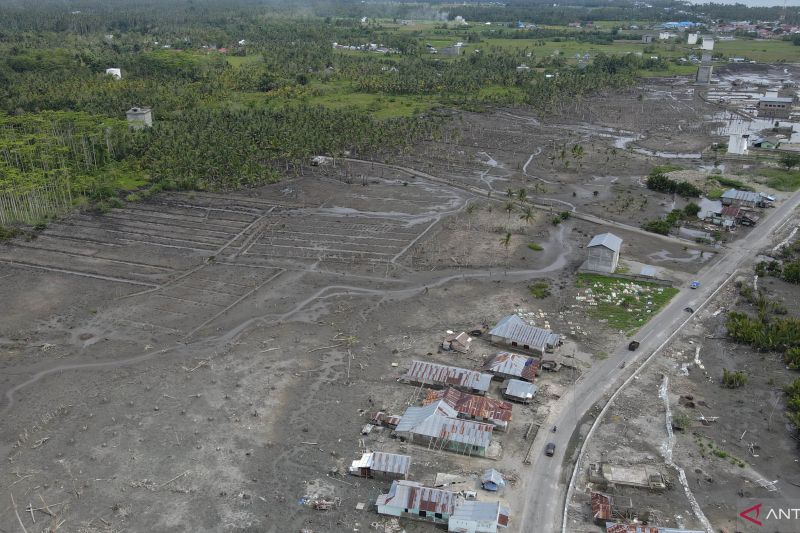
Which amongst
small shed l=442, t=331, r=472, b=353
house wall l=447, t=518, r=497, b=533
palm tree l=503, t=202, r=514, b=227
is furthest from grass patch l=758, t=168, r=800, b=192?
house wall l=447, t=518, r=497, b=533

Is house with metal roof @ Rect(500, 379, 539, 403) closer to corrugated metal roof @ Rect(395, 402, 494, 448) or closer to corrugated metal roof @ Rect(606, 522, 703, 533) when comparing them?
corrugated metal roof @ Rect(395, 402, 494, 448)

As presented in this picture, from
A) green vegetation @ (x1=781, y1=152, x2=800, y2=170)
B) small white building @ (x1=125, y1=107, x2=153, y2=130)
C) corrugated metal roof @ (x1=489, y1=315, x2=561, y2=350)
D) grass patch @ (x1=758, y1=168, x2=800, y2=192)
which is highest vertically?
small white building @ (x1=125, y1=107, x2=153, y2=130)

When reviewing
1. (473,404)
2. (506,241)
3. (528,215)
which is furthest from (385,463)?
(528,215)

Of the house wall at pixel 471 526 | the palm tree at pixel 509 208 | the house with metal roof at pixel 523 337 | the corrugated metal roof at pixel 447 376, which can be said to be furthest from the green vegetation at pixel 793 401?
the palm tree at pixel 509 208

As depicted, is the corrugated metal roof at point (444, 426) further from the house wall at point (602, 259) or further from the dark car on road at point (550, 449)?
the house wall at point (602, 259)

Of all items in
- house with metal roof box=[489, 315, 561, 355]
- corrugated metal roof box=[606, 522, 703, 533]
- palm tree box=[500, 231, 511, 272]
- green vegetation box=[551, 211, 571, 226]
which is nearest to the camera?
corrugated metal roof box=[606, 522, 703, 533]
